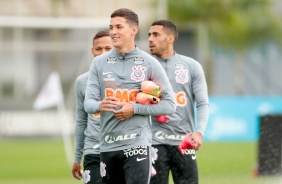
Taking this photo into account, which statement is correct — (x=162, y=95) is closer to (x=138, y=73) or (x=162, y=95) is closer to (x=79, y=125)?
(x=138, y=73)

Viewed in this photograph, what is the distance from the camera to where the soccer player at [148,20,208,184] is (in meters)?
12.6

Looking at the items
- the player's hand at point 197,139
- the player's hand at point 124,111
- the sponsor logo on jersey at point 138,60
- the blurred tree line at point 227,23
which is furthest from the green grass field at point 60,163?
the blurred tree line at point 227,23

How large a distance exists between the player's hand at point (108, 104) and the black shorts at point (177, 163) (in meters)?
2.34

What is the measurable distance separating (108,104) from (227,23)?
4595cm

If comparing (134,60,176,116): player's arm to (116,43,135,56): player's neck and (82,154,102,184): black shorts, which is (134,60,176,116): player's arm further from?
(82,154,102,184): black shorts

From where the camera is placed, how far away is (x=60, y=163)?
29.9 meters

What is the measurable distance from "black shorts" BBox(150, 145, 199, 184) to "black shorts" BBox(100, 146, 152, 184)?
1.93 m

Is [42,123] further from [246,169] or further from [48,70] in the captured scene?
[246,169]

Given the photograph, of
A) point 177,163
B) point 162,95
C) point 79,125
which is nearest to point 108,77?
point 162,95

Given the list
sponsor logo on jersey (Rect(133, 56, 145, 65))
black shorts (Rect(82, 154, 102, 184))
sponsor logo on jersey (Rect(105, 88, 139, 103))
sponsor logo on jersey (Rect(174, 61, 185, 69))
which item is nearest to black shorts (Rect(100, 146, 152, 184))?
sponsor logo on jersey (Rect(105, 88, 139, 103))

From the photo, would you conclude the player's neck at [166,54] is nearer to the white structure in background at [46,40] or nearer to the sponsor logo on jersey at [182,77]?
the sponsor logo on jersey at [182,77]

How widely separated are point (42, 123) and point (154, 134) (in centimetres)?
2671

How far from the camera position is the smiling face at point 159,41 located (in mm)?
12781

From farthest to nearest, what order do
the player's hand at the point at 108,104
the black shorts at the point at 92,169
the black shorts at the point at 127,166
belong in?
1. the black shorts at the point at 92,169
2. the black shorts at the point at 127,166
3. the player's hand at the point at 108,104
